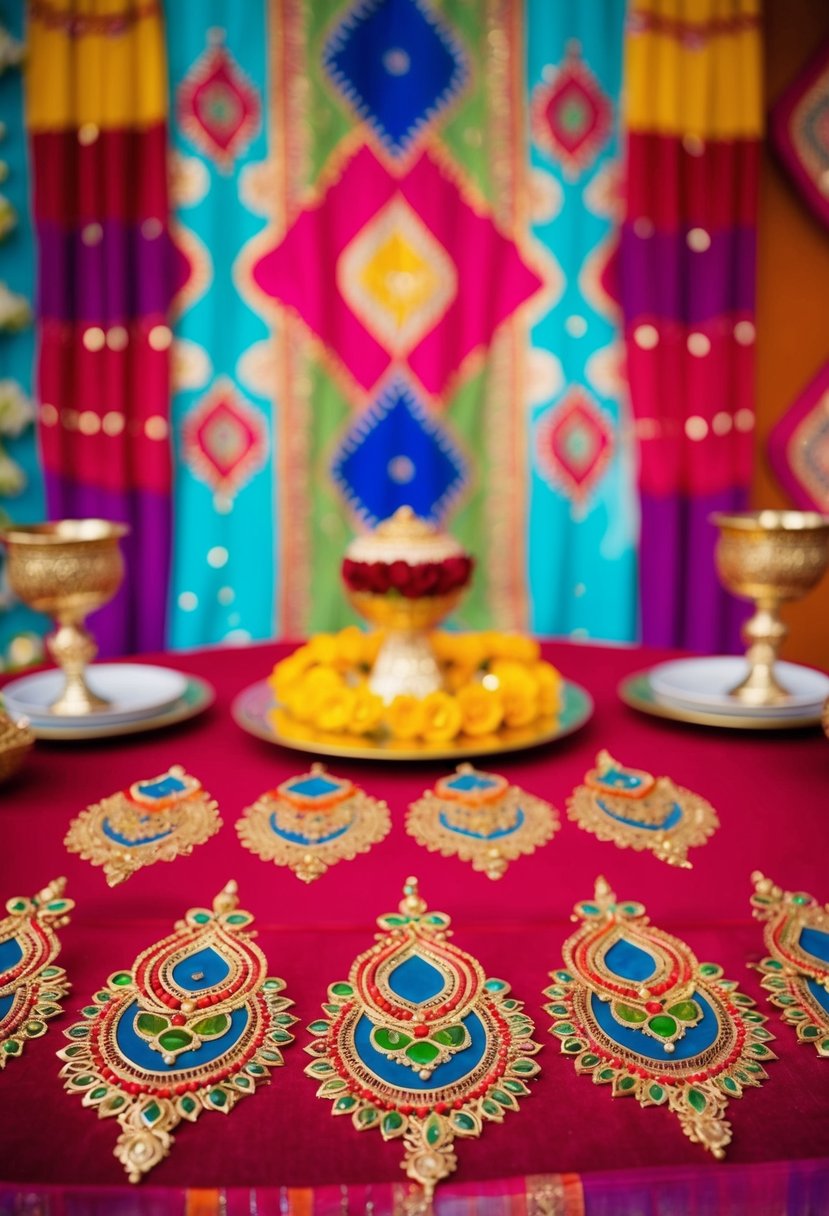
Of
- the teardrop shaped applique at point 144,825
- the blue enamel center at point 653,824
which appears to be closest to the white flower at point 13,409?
the teardrop shaped applique at point 144,825

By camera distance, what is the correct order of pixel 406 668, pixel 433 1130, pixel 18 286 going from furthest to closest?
pixel 18 286 → pixel 406 668 → pixel 433 1130

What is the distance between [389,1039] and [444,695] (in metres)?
0.52

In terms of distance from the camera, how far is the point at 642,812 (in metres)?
0.87

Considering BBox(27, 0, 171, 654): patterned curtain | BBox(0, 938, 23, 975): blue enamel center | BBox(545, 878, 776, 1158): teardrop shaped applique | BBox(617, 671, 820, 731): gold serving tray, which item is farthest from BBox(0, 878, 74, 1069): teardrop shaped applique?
BBox(27, 0, 171, 654): patterned curtain

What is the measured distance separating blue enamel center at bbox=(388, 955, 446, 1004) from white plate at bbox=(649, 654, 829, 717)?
1.97ft

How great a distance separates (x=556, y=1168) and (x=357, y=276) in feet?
8.52

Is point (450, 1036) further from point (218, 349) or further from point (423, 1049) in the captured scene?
point (218, 349)

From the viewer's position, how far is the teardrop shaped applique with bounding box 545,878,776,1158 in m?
0.50

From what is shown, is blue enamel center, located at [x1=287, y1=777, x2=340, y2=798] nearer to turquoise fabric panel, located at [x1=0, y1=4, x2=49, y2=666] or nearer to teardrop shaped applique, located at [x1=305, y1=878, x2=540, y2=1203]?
teardrop shaped applique, located at [x1=305, y1=878, x2=540, y2=1203]

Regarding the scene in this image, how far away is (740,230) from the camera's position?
2.76 metres

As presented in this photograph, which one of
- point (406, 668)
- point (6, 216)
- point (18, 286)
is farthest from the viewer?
point (18, 286)

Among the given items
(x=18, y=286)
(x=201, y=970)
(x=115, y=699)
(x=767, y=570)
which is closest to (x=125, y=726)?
(x=115, y=699)

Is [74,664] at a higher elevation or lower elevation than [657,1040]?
higher

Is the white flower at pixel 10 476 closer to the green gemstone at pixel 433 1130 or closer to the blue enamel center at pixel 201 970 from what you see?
the blue enamel center at pixel 201 970
